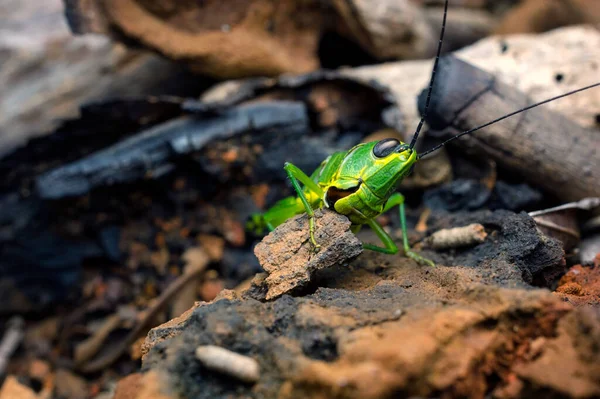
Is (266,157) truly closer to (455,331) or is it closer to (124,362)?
(124,362)

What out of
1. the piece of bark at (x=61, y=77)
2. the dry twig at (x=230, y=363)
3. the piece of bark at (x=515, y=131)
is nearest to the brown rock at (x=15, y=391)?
the piece of bark at (x=61, y=77)

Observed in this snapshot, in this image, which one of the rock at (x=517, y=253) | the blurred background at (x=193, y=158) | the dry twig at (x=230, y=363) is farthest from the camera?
the blurred background at (x=193, y=158)

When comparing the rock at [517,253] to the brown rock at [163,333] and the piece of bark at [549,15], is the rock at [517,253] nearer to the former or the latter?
the brown rock at [163,333]

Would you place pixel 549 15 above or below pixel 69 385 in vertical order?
above

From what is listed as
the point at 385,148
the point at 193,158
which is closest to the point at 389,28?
the point at 193,158

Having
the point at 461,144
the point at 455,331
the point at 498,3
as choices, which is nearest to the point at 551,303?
the point at 455,331

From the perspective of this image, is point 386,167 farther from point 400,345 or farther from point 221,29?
point 221,29

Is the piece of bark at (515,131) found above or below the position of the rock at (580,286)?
above

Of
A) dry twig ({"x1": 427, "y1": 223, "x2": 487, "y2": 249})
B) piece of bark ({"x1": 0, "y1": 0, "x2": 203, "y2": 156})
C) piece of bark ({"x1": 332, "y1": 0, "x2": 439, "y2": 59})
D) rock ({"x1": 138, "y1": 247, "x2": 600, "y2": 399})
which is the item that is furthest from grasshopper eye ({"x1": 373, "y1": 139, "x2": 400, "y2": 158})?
piece of bark ({"x1": 0, "y1": 0, "x2": 203, "y2": 156})
